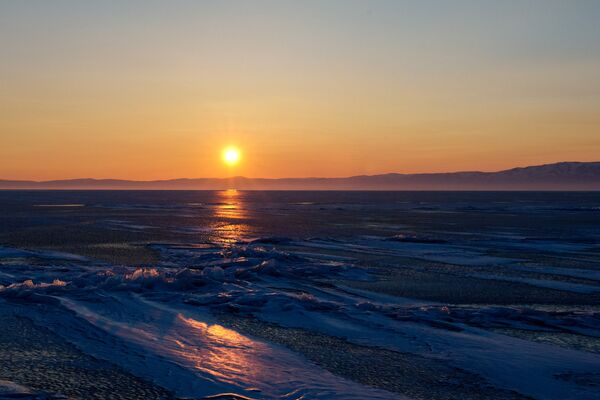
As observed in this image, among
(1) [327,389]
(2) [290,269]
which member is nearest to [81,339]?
(1) [327,389]

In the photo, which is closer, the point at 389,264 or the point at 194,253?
the point at 389,264

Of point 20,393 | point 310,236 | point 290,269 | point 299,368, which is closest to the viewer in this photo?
point 20,393

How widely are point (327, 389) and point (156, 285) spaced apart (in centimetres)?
647

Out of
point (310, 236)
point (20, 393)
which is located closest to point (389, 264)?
point (310, 236)

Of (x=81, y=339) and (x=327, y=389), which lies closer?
(x=327, y=389)

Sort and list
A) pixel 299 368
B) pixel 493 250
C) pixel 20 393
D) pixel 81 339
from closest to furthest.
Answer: pixel 20 393 < pixel 299 368 < pixel 81 339 < pixel 493 250

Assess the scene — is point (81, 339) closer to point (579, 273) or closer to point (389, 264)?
point (389, 264)

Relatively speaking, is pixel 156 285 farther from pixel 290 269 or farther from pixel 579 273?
pixel 579 273

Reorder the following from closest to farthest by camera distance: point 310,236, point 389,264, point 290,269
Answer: point 290,269 → point 389,264 → point 310,236

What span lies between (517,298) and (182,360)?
7102 mm

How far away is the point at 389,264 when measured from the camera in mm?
16016

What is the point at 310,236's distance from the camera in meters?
24.5

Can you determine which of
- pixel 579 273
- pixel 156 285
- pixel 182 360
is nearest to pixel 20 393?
pixel 182 360

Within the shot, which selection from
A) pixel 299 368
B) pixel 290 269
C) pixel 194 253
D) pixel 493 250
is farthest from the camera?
pixel 493 250
